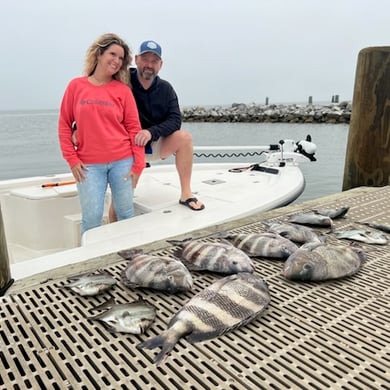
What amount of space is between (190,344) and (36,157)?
2108 cm

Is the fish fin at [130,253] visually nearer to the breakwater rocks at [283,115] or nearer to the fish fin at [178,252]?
the fish fin at [178,252]

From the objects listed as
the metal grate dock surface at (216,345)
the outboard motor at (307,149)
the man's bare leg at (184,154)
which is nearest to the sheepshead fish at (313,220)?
the metal grate dock surface at (216,345)

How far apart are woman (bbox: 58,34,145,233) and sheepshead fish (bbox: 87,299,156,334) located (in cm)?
175

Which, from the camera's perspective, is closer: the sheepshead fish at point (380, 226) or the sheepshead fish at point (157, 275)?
the sheepshead fish at point (157, 275)

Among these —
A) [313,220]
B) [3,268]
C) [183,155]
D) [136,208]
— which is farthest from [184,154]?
[3,268]

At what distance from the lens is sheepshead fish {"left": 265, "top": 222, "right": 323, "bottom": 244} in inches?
101

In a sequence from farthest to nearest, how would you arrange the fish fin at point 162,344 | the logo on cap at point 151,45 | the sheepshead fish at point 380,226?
the logo on cap at point 151,45 < the sheepshead fish at point 380,226 < the fish fin at point 162,344

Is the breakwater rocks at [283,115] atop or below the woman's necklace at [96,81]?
below

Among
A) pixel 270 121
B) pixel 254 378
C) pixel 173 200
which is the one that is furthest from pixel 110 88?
pixel 270 121

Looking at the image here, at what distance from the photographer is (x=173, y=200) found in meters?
4.33

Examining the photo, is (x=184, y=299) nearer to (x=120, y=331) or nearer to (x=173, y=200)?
(x=120, y=331)

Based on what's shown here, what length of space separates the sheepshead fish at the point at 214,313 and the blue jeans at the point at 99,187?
1.81m

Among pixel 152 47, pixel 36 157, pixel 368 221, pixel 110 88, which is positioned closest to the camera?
pixel 368 221

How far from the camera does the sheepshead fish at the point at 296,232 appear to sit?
2.57 metres
